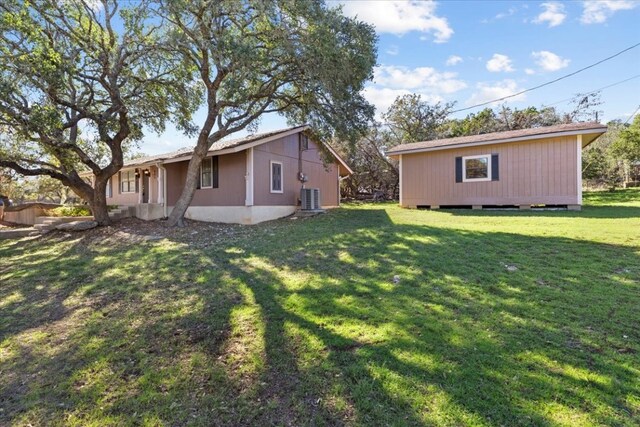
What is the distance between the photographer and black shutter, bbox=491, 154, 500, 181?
13.1 m

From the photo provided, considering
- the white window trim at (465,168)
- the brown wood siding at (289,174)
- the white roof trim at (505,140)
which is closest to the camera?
the white roof trim at (505,140)

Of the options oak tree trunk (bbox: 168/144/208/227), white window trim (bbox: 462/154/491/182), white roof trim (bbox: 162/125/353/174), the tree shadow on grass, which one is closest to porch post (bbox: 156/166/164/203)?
white roof trim (bbox: 162/125/353/174)

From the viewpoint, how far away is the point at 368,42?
9297mm

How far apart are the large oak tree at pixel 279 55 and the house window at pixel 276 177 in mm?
2428

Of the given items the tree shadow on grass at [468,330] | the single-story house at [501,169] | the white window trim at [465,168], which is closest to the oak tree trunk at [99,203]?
the tree shadow on grass at [468,330]

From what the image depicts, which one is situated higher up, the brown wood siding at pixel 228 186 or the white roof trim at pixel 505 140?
the white roof trim at pixel 505 140

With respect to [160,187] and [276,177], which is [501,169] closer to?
[276,177]

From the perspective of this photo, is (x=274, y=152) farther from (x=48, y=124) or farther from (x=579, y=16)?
(x=579, y=16)

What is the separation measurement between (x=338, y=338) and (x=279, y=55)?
8374 mm

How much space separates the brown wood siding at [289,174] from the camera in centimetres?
1241

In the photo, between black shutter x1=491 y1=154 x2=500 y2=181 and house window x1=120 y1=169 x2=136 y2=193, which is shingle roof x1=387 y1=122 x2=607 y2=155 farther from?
house window x1=120 y1=169 x2=136 y2=193

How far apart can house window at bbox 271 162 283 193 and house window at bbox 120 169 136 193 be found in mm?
8549

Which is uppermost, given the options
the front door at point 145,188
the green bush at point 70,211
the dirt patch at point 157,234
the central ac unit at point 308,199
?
the front door at point 145,188

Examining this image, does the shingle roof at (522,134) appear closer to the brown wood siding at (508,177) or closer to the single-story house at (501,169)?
the single-story house at (501,169)
